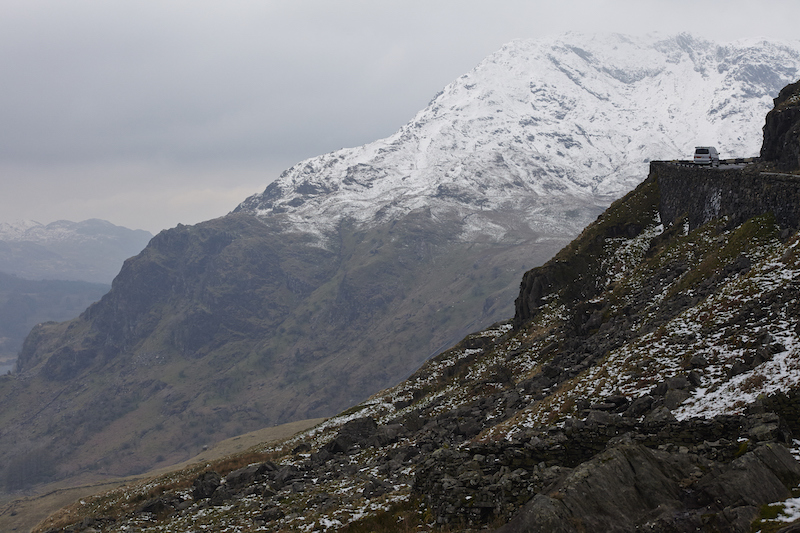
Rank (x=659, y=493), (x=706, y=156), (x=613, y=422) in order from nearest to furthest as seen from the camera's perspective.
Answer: (x=659, y=493) → (x=613, y=422) → (x=706, y=156)

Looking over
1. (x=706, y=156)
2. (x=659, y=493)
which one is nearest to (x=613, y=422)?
(x=659, y=493)

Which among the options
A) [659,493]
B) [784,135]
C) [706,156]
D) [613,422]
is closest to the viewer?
[659,493]

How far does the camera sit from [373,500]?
2555 centimetres

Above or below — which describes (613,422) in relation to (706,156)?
below

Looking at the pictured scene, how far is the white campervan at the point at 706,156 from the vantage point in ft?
188

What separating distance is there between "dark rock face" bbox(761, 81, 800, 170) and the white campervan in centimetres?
611

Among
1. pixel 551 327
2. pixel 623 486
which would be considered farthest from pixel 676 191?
pixel 623 486

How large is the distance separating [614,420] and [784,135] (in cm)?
4036

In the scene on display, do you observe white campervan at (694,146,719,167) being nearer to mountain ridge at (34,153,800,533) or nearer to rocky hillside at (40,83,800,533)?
mountain ridge at (34,153,800,533)

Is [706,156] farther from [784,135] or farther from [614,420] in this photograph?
[614,420]

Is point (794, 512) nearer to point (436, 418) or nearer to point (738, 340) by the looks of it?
point (738, 340)

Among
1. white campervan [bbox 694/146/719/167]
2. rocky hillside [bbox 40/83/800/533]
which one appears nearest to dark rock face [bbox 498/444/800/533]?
rocky hillside [bbox 40/83/800/533]

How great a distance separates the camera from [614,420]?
2200 cm

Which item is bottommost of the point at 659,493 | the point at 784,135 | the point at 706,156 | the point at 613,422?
the point at 659,493
